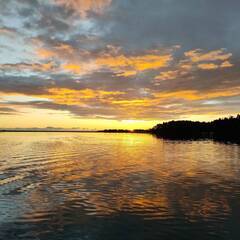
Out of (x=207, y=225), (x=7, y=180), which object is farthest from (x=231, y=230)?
(x=7, y=180)

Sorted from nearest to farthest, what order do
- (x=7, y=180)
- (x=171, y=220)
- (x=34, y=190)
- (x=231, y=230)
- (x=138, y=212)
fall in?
1. (x=231, y=230)
2. (x=171, y=220)
3. (x=138, y=212)
4. (x=34, y=190)
5. (x=7, y=180)

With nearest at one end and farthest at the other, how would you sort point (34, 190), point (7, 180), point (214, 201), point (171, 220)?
point (171, 220)
point (214, 201)
point (34, 190)
point (7, 180)

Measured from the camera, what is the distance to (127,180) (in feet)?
106

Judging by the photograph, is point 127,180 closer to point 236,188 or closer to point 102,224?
point 236,188

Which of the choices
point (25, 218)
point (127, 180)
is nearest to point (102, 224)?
point (25, 218)

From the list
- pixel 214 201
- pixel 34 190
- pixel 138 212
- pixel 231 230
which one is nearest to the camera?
pixel 231 230

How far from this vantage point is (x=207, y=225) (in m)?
18.0

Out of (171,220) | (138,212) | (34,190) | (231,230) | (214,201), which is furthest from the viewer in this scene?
(34,190)

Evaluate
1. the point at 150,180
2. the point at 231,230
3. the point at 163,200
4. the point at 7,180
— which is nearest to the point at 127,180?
the point at 150,180

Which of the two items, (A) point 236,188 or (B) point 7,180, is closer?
(A) point 236,188

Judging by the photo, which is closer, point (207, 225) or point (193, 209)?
point (207, 225)

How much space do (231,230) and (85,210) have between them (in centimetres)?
869

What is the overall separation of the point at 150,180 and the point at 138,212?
11968mm

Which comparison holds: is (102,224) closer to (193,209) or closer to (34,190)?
(193,209)
